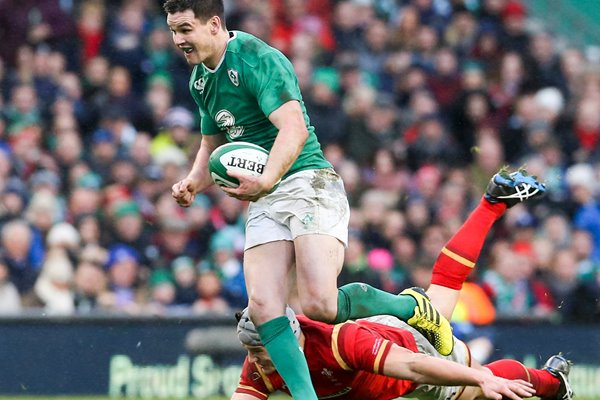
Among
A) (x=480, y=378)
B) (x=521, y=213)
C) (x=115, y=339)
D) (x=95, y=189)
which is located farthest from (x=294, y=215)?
(x=521, y=213)

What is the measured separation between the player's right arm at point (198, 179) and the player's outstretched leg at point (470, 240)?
149cm

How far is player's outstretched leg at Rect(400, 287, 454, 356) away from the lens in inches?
282

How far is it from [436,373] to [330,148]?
237 inches

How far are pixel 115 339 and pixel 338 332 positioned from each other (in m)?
3.64

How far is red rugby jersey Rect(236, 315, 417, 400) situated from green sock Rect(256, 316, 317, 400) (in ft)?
0.58

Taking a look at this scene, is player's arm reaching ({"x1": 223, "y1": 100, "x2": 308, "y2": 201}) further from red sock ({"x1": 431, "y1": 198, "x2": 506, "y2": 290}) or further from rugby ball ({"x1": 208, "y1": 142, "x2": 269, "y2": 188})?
red sock ({"x1": 431, "y1": 198, "x2": 506, "y2": 290})

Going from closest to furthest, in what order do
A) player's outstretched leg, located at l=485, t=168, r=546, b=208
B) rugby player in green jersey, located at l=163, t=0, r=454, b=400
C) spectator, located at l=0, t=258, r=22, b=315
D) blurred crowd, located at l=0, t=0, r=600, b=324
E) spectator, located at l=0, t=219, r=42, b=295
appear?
rugby player in green jersey, located at l=163, t=0, r=454, b=400
player's outstretched leg, located at l=485, t=168, r=546, b=208
spectator, located at l=0, t=258, r=22, b=315
spectator, located at l=0, t=219, r=42, b=295
blurred crowd, located at l=0, t=0, r=600, b=324

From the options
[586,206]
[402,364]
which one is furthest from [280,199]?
[586,206]

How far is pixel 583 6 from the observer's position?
15055mm

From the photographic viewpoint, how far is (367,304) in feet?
23.0

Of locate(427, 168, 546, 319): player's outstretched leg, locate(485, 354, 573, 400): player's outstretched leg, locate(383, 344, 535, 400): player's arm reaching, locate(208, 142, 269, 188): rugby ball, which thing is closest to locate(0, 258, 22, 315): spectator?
locate(427, 168, 546, 319): player's outstretched leg

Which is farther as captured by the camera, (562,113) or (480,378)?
(562,113)

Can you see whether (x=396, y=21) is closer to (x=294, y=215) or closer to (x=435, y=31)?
(x=435, y=31)

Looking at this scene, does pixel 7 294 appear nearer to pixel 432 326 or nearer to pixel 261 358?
pixel 261 358
